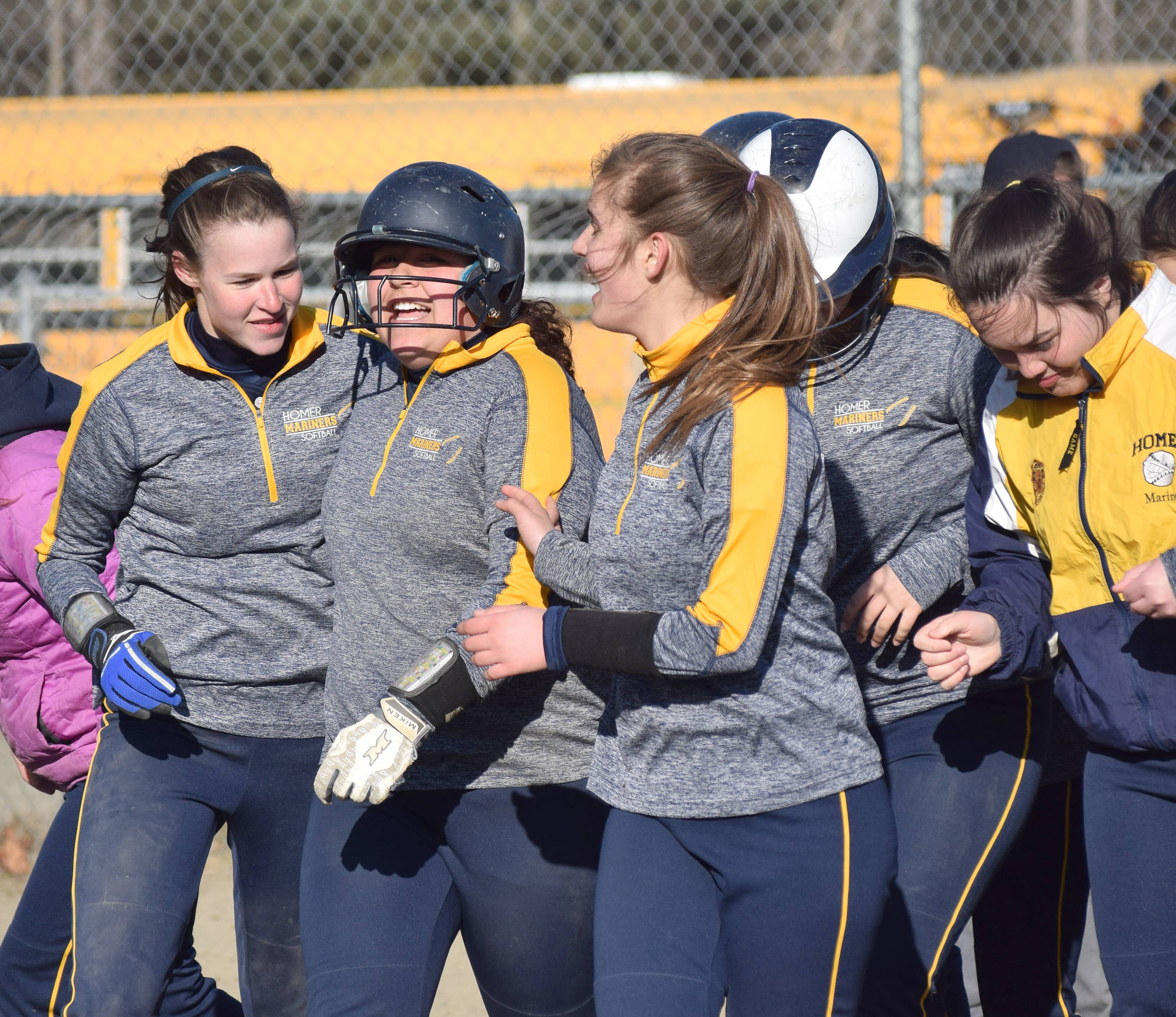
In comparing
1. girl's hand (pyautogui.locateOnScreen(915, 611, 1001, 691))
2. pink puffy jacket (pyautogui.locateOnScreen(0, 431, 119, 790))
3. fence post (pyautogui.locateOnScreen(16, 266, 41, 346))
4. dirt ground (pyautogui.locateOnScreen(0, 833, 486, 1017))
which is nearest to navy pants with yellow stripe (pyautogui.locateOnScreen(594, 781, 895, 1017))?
girl's hand (pyautogui.locateOnScreen(915, 611, 1001, 691))

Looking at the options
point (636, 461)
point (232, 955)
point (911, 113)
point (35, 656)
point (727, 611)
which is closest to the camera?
A: point (727, 611)

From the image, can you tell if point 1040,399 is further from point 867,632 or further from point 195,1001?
point 195,1001

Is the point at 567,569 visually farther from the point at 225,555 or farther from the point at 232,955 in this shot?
the point at 232,955

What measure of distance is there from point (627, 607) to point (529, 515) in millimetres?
275

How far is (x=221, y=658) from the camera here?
287cm

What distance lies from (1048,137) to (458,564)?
8.66 feet

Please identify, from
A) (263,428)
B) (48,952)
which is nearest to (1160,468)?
(263,428)

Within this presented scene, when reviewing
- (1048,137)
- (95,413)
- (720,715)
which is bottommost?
(720,715)

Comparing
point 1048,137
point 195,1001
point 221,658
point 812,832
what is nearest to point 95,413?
point 221,658

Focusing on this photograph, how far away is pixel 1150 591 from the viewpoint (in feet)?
7.13

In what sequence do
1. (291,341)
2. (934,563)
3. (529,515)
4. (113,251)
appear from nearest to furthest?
(529,515)
(934,563)
(291,341)
(113,251)

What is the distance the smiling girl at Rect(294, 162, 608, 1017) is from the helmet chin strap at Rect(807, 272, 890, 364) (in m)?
0.50

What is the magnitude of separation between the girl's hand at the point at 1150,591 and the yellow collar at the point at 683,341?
82cm

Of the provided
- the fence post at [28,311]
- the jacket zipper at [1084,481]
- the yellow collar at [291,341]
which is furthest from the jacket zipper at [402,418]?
the fence post at [28,311]
